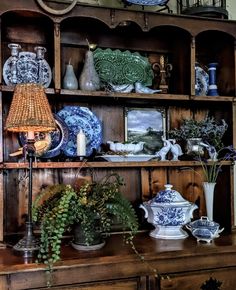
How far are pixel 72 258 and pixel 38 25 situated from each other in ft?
4.06

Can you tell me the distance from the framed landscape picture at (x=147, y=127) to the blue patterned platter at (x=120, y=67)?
18 cm

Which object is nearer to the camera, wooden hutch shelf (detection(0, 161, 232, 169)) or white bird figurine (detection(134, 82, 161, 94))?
wooden hutch shelf (detection(0, 161, 232, 169))

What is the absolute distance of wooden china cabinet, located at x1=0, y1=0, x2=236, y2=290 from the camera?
1827 mm

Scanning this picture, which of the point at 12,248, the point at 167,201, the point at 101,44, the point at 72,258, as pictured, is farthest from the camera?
the point at 101,44

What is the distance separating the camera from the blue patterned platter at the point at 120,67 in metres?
2.26

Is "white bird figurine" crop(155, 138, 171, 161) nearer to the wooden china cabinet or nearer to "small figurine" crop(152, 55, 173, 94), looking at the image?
the wooden china cabinet

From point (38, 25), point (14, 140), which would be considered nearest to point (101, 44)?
point (38, 25)

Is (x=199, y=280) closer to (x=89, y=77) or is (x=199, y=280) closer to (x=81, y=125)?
(x=81, y=125)

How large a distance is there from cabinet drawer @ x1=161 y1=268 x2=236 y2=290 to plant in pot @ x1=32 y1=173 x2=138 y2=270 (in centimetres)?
27

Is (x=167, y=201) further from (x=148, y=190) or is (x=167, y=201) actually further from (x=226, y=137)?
(x=226, y=137)

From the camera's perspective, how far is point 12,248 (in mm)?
1910

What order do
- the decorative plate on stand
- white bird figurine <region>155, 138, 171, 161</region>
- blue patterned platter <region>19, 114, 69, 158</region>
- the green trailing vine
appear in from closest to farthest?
the green trailing vine → the decorative plate on stand → blue patterned platter <region>19, 114, 69, 158</region> → white bird figurine <region>155, 138, 171, 161</region>

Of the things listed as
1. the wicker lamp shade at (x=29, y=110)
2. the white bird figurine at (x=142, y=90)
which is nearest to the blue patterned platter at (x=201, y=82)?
the white bird figurine at (x=142, y=90)

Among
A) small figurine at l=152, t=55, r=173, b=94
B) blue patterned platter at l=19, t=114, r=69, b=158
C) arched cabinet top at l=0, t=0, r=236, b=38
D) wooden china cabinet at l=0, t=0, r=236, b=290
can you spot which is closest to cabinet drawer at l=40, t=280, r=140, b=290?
wooden china cabinet at l=0, t=0, r=236, b=290
